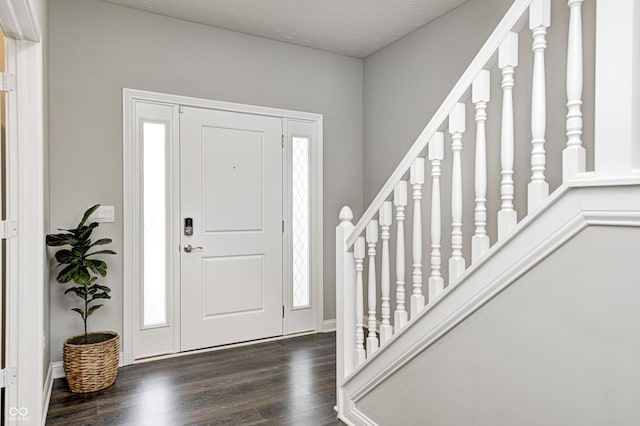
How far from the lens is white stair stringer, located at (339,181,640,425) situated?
47.5 inches

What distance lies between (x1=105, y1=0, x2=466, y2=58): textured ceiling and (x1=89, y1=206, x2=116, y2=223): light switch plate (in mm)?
1615

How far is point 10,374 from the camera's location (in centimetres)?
206

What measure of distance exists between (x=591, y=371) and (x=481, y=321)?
0.42 meters

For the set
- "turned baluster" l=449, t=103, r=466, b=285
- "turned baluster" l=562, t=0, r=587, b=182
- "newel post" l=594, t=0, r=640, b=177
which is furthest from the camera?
"turned baluster" l=449, t=103, r=466, b=285

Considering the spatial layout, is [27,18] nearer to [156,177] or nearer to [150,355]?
[156,177]

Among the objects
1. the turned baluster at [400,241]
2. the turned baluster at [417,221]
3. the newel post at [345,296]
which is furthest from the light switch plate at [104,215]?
the turned baluster at [417,221]

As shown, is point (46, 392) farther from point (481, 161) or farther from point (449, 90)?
point (449, 90)

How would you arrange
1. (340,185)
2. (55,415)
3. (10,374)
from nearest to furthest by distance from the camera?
(10,374), (55,415), (340,185)

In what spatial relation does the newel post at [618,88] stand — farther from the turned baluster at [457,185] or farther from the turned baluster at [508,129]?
the turned baluster at [457,185]

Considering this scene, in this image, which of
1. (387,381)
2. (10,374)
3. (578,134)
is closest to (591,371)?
(578,134)

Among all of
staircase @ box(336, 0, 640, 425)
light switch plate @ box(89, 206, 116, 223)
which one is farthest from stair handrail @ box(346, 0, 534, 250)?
light switch plate @ box(89, 206, 116, 223)

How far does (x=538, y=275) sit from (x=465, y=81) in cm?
80

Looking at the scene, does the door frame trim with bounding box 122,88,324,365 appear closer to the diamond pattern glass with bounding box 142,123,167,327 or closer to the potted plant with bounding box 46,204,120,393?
the diamond pattern glass with bounding box 142,123,167,327

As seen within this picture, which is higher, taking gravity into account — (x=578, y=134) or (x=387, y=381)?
(x=578, y=134)
